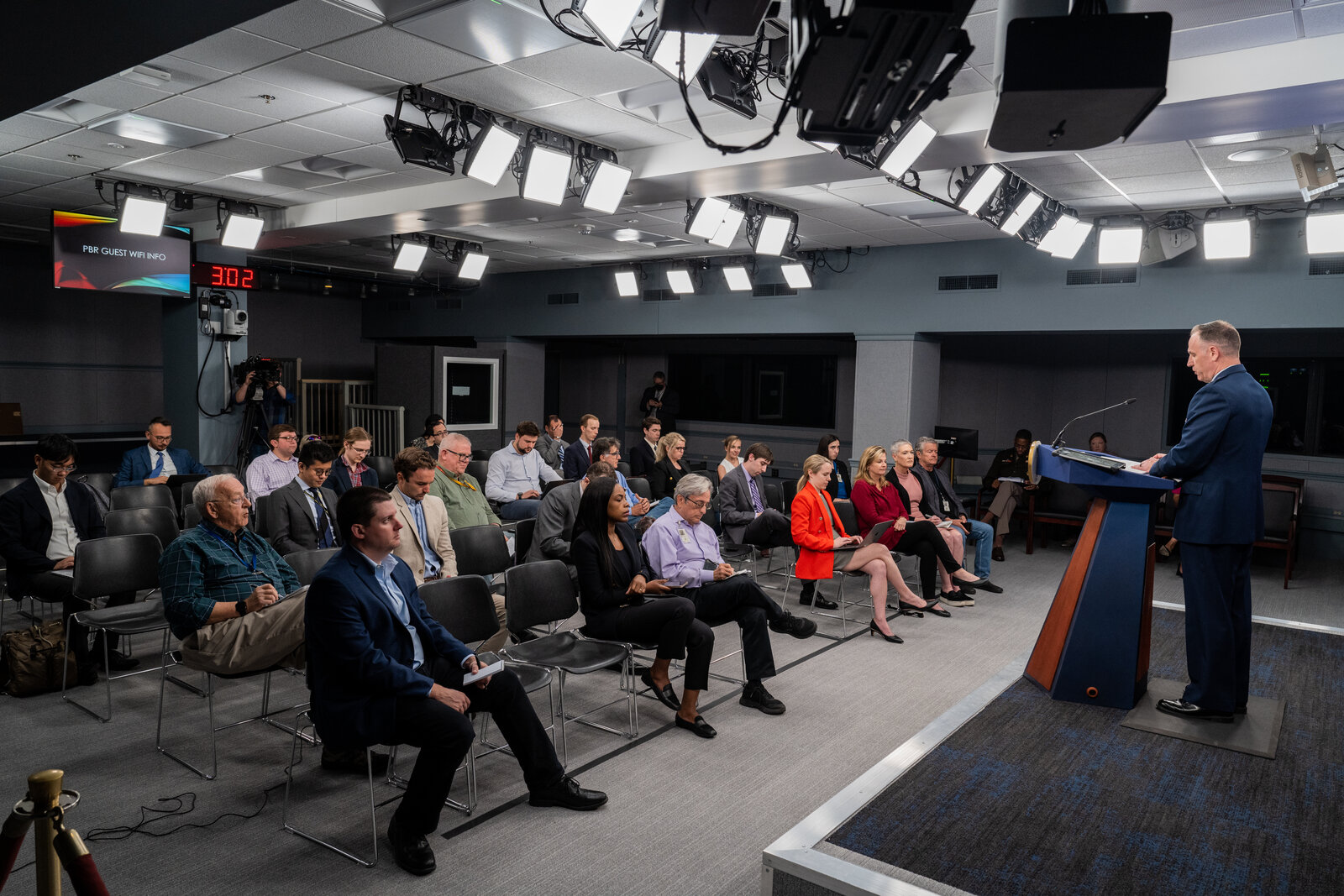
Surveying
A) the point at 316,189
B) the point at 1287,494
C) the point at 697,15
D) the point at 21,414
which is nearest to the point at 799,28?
the point at 697,15

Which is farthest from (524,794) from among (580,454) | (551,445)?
(551,445)

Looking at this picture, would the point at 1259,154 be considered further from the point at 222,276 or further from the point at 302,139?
the point at 222,276

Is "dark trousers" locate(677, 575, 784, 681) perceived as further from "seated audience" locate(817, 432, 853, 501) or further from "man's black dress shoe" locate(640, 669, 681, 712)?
"seated audience" locate(817, 432, 853, 501)

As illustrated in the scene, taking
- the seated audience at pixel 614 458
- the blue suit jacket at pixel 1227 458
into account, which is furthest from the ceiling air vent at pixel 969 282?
the blue suit jacket at pixel 1227 458

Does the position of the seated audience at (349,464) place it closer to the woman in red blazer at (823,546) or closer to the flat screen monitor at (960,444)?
the woman in red blazer at (823,546)

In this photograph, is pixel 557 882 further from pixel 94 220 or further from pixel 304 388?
pixel 304 388

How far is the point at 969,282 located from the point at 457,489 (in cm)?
614

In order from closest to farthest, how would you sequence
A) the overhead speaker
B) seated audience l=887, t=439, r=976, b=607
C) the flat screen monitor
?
1. the overhead speaker
2. seated audience l=887, t=439, r=976, b=607
3. the flat screen monitor

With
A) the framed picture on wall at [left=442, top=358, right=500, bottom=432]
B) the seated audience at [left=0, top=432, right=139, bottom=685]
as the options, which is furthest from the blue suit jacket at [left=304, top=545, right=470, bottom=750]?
the framed picture on wall at [left=442, top=358, right=500, bottom=432]

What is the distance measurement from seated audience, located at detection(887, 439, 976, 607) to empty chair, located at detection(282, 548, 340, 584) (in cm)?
445

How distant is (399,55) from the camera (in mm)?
4434

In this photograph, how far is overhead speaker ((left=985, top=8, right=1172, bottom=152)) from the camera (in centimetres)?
243

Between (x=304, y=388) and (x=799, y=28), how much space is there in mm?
12630

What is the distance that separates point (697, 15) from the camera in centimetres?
243
